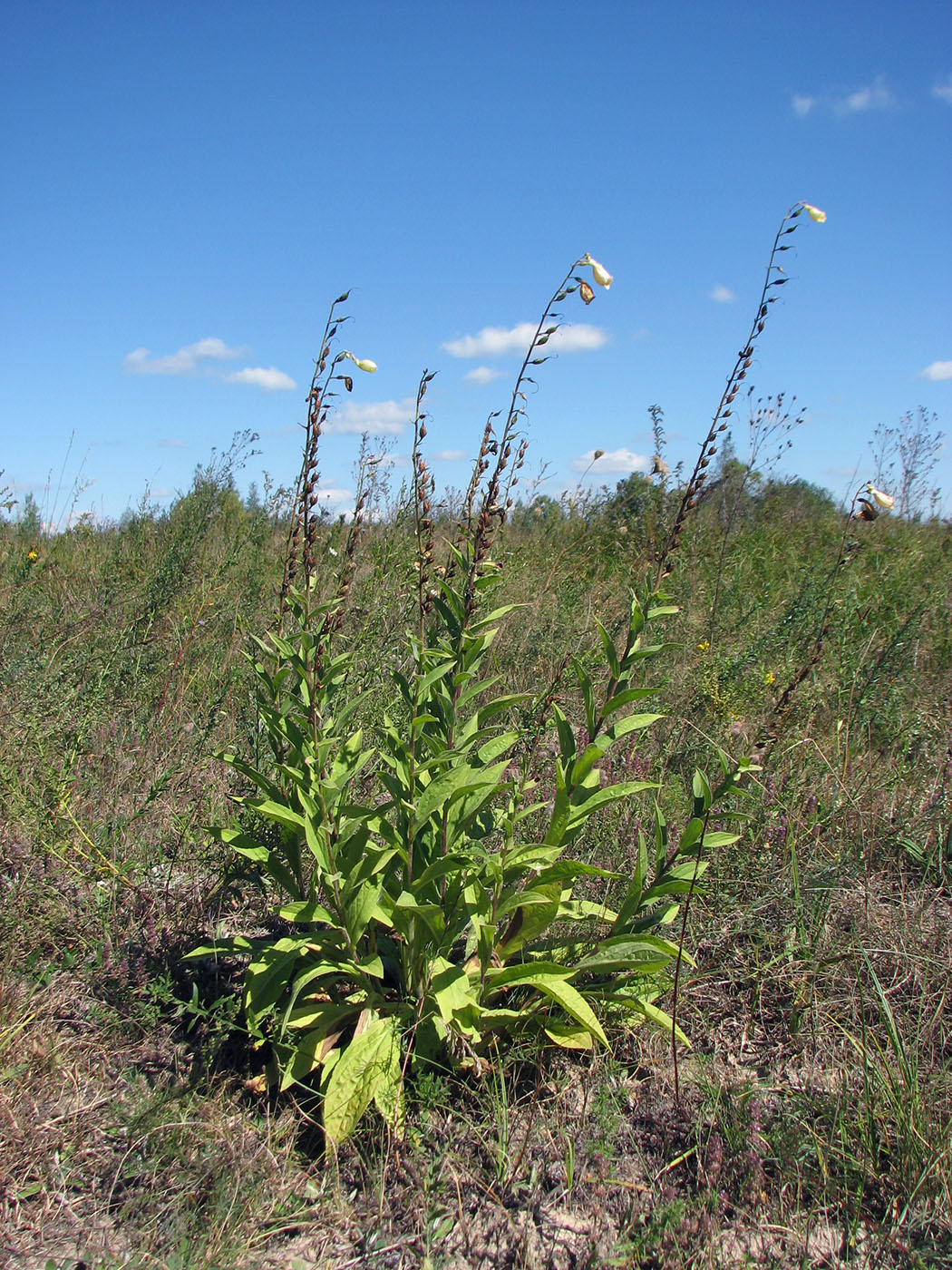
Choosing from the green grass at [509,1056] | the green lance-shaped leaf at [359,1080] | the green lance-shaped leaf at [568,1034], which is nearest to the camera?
the green grass at [509,1056]

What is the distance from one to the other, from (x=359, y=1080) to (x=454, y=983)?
12.9 inches

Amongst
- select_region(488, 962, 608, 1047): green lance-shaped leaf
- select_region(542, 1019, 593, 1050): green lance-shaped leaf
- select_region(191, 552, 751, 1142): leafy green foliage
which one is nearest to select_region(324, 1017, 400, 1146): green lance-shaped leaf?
select_region(191, 552, 751, 1142): leafy green foliage

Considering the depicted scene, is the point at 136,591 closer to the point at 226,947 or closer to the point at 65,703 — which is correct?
the point at 65,703

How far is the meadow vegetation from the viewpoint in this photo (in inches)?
69.7

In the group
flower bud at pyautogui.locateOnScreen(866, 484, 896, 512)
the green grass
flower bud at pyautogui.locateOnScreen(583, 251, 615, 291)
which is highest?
flower bud at pyautogui.locateOnScreen(583, 251, 615, 291)

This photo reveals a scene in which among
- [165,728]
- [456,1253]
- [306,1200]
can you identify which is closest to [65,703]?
[165,728]

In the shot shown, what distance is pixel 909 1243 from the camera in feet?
5.49

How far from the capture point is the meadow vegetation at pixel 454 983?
1.77 meters

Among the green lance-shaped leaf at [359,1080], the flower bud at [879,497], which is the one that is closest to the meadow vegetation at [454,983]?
the green lance-shaped leaf at [359,1080]

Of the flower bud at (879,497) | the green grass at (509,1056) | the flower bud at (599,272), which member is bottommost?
the green grass at (509,1056)

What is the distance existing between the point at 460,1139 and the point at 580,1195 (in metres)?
0.32

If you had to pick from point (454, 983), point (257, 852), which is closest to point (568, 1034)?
point (454, 983)

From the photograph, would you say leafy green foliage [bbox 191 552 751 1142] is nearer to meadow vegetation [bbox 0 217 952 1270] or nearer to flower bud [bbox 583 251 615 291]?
meadow vegetation [bbox 0 217 952 1270]

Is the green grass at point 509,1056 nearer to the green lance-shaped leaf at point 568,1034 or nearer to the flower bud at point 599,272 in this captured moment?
the green lance-shaped leaf at point 568,1034
